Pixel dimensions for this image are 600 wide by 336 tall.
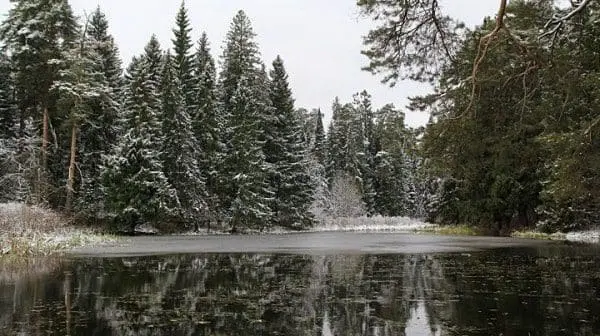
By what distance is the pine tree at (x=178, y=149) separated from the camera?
39844 mm

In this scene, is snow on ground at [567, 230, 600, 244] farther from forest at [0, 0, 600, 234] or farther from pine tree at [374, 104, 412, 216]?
pine tree at [374, 104, 412, 216]

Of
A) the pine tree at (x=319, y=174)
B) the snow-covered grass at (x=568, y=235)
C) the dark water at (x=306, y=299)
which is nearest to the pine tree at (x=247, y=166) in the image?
the pine tree at (x=319, y=174)

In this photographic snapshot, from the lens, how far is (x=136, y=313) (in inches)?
294

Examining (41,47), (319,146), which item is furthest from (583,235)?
(319,146)

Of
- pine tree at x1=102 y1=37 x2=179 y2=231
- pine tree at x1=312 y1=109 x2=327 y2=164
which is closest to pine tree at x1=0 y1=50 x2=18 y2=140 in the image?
pine tree at x1=102 y1=37 x2=179 y2=231

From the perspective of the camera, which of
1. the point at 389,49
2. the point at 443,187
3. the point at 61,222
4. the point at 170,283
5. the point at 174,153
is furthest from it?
the point at 443,187

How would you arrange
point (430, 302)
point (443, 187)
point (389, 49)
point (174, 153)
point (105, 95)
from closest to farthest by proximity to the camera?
point (430, 302)
point (389, 49)
point (105, 95)
point (174, 153)
point (443, 187)

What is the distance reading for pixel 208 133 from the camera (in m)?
44.0

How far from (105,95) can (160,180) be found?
21.2ft

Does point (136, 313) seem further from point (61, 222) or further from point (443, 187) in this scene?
point (443, 187)

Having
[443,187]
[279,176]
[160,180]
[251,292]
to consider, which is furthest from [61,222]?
[443,187]

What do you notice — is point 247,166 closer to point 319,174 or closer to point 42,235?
point 42,235

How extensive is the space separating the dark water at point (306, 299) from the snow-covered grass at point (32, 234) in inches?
76.0

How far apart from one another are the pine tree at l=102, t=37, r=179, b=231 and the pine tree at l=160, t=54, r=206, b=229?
9.52 feet
